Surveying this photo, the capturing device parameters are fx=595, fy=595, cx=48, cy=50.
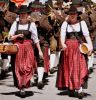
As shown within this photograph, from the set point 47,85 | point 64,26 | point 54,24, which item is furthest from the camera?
point 54,24

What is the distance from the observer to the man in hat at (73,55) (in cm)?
977

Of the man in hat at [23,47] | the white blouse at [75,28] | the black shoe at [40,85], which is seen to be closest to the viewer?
the white blouse at [75,28]

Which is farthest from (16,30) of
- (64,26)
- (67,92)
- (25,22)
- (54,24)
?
(54,24)

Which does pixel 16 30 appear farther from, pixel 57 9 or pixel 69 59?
pixel 57 9

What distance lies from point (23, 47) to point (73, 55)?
2.74 feet

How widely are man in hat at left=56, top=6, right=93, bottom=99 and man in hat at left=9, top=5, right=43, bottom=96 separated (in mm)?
533

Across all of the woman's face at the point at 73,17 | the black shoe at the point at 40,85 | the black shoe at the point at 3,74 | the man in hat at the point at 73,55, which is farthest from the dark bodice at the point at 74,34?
the black shoe at the point at 3,74

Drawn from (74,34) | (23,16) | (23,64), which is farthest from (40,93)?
(23,16)

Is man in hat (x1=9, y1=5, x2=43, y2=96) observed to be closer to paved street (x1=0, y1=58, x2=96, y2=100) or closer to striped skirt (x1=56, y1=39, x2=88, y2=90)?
paved street (x1=0, y1=58, x2=96, y2=100)

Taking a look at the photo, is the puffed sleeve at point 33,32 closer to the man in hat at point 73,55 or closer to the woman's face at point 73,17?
the man in hat at point 73,55

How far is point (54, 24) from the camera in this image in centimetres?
1273

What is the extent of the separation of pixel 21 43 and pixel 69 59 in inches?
33.0

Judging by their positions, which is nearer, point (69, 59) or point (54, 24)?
point (69, 59)

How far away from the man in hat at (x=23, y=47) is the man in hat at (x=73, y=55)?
0.53 metres
